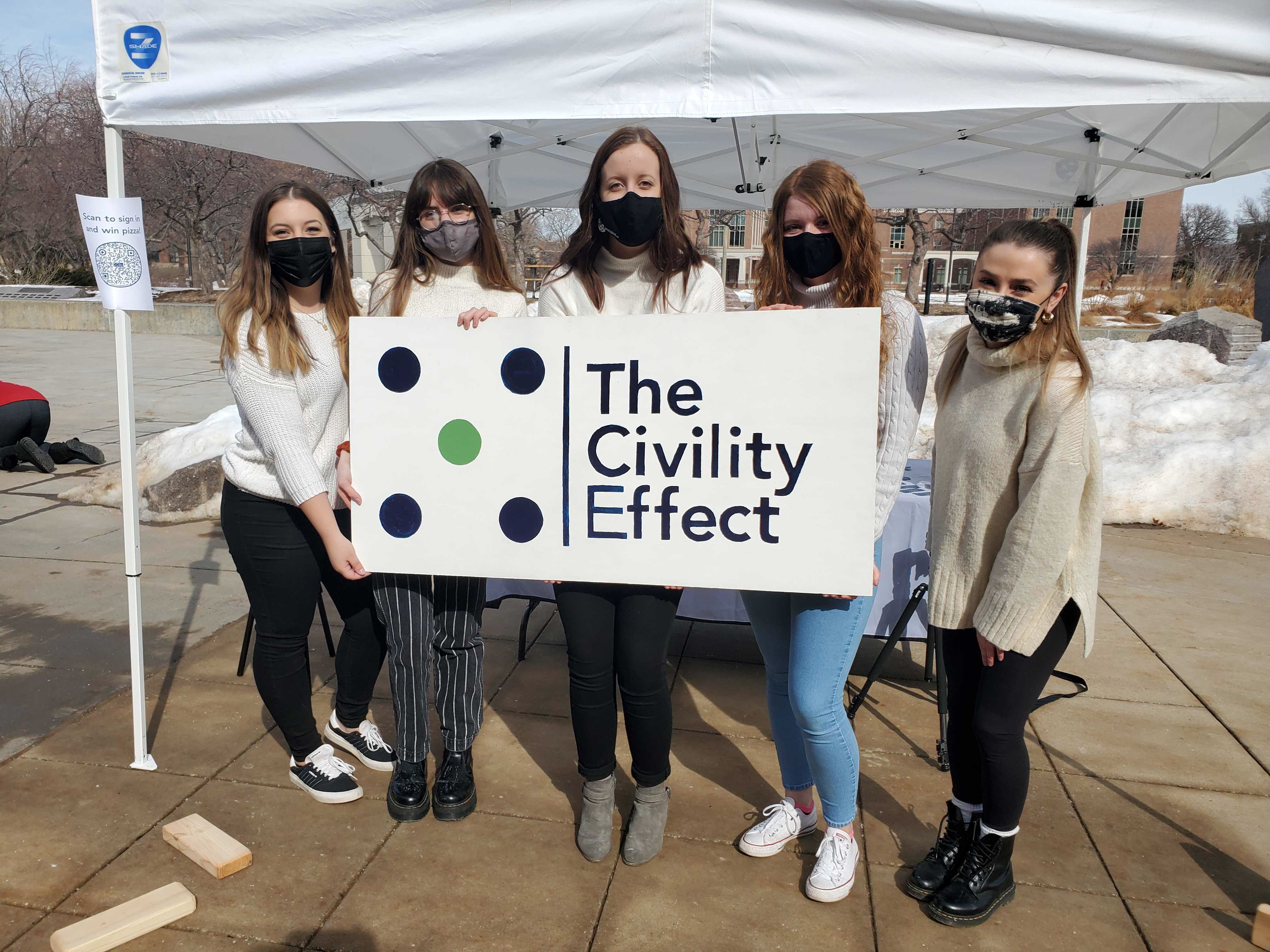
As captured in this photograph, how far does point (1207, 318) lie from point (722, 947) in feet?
36.7

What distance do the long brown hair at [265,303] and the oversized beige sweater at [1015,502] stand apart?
A: 5.85ft

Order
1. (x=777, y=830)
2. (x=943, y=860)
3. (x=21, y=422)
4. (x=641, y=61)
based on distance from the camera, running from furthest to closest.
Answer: (x=21, y=422) → (x=777, y=830) → (x=943, y=860) → (x=641, y=61)

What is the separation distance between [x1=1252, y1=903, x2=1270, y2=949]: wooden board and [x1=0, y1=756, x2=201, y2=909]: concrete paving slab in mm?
2850

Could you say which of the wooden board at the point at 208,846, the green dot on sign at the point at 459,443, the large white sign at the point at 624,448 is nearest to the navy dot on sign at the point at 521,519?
the large white sign at the point at 624,448

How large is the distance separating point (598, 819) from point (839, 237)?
1.77 metres

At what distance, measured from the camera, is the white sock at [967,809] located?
245 centimetres

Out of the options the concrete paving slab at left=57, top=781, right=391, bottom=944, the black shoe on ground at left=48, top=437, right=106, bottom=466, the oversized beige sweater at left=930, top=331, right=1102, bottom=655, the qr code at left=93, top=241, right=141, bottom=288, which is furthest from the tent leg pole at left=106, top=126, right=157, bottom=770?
the black shoe on ground at left=48, top=437, right=106, bottom=466

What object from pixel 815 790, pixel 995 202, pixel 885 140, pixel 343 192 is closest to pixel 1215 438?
pixel 995 202

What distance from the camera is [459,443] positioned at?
243 cm

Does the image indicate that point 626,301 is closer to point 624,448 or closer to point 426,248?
point 624,448

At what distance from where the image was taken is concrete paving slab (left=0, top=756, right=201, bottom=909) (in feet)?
8.09

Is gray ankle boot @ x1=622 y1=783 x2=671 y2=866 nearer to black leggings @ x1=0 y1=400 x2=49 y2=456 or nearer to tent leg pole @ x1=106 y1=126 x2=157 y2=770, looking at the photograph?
tent leg pole @ x1=106 y1=126 x2=157 y2=770

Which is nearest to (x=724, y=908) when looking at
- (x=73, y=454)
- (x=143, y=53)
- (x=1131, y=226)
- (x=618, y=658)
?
(x=618, y=658)

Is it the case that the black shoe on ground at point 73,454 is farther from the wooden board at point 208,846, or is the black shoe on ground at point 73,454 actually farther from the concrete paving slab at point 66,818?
the wooden board at point 208,846
